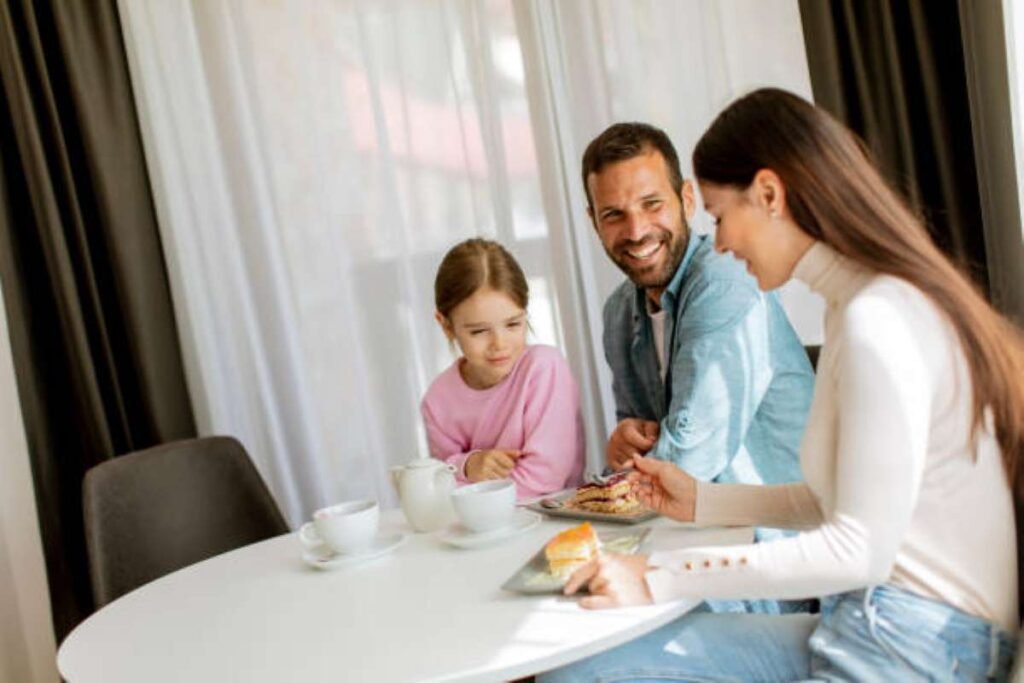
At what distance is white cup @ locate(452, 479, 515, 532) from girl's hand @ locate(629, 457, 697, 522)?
19cm

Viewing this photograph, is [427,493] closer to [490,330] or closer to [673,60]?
[490,330]

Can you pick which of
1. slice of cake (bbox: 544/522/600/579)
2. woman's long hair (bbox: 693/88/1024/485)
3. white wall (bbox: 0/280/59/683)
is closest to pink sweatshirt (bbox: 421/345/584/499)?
slice of cake (bbox: 544/522/600/579)

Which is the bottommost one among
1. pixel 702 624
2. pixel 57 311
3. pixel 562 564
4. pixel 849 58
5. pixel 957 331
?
pixel 702 624

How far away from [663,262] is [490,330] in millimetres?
402

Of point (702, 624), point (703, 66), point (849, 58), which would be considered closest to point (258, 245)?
point (703, 66)

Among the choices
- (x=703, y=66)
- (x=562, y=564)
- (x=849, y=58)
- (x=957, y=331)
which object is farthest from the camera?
(x=703, y=66)

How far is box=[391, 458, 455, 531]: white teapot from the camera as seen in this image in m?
1.50

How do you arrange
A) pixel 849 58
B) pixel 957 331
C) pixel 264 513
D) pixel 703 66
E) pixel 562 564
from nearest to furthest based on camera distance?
pixel 957 331, pixel 562 564, pixel 264 513, pixel 849 58, pixel 703 66

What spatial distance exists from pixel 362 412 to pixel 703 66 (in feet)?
4.52

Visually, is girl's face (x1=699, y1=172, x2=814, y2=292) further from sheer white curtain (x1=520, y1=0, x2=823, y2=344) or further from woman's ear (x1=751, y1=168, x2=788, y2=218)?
sheer white curtain (x1=520, y1=0, x2=823, y2=344)

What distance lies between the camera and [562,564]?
3.76ft

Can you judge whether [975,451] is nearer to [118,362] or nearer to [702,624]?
[702,624]

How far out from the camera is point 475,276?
198cm

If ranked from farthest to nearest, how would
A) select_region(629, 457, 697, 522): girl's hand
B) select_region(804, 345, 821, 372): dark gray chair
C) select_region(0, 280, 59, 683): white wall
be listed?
select_region(0, 280, 59, 683): white wall → select_region(804, 345, 821, 372): dark gray chair → select_region(629, 457, 697, 522): girl's hand
